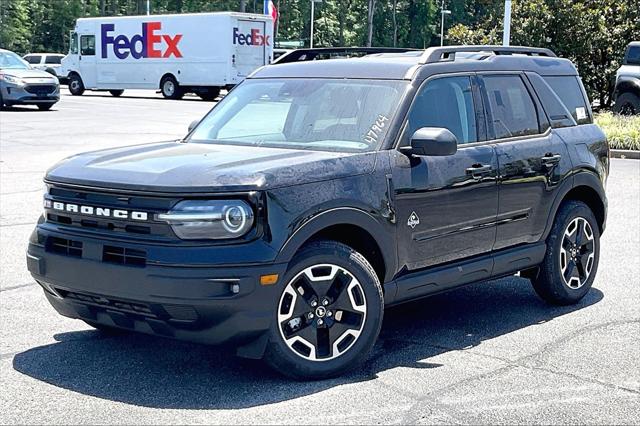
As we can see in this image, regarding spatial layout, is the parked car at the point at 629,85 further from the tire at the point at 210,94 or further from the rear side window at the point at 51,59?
the rear side window at the point at 51,59

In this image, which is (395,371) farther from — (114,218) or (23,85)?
(23,85)

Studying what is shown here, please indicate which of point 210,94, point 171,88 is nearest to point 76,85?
point 171,88

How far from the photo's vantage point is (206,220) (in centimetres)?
479

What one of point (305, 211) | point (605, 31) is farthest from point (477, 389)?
point (605, 31)

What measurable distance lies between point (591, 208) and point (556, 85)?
101cm

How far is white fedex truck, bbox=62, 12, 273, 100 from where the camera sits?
3744 centimetres

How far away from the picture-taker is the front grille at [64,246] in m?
5.09

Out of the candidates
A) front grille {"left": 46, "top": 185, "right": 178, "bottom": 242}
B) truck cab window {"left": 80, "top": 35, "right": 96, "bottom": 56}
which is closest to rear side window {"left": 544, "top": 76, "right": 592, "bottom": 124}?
front grille {"left": 46, "top": 185, "right": 178, "bottom": 242}

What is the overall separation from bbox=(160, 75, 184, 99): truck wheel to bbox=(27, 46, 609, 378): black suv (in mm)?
32915

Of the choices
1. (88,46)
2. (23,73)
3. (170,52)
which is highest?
(88,46)

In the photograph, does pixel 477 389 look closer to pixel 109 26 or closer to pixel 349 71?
pixel 349 71

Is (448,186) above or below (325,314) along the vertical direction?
above

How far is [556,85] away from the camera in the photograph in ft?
23.7

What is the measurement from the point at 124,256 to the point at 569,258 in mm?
3581
